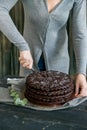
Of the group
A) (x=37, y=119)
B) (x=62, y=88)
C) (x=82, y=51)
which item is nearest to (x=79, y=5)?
(x=82, y=51)

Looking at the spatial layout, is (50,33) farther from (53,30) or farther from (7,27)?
(7,27)

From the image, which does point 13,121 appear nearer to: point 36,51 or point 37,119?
point 37,119

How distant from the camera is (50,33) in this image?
1.38 meters

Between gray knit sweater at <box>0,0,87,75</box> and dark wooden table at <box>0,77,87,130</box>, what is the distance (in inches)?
10.3

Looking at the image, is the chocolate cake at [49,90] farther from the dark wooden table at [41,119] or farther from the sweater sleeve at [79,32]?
the sweater sleeve at [79,32]

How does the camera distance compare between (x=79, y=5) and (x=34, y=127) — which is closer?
(x=34, y=127)

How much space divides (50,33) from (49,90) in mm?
383

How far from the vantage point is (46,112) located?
1061 millimetres

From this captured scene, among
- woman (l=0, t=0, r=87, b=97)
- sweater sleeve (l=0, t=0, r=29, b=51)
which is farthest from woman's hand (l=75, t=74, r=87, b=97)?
sweater sleeve (l=0, t=0, r=29, b=51)

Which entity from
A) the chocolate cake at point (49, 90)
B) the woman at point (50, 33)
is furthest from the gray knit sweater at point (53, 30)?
the chocolate cake at point (49, 90)

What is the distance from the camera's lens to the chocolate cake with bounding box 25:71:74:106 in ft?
3.53

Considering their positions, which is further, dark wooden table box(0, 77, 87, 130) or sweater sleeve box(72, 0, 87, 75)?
sweater sleeve box(72, 0, 87, 75)

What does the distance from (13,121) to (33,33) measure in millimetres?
505

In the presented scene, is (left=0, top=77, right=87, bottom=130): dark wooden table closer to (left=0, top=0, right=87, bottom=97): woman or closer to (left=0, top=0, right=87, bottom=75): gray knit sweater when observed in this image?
(left=0, top=0, right=87, bottom=97): woman
